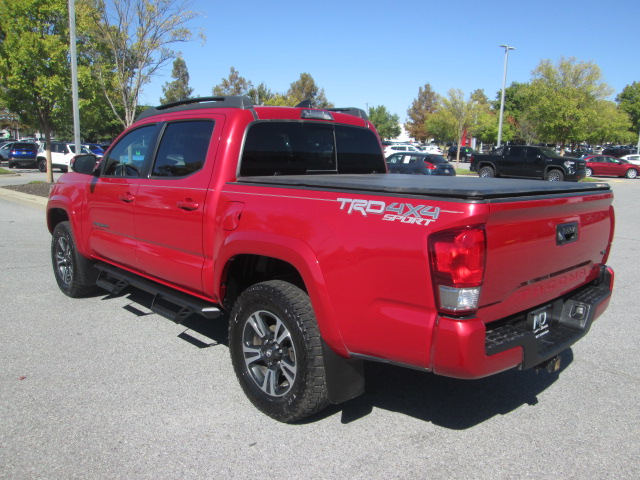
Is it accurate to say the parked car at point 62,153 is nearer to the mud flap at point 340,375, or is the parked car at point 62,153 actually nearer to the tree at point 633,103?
the mud flap at point 340,375

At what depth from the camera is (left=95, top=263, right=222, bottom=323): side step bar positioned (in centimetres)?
376

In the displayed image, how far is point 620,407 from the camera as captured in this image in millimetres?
3432

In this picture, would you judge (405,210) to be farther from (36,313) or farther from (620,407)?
(36,313)

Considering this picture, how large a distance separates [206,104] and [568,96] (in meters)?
32.6

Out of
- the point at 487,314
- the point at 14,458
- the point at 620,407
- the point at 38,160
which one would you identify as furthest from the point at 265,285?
the point at 38,160

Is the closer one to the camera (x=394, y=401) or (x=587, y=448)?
(x=587, y=448)

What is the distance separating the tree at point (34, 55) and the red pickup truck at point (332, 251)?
14161 mm

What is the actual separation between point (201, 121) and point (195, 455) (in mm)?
2340

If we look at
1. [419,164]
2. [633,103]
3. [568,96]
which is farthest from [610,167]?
[633,103]

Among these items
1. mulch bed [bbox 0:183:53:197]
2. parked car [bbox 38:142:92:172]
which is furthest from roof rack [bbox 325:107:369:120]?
parked car [bbox 38:142:92:172]

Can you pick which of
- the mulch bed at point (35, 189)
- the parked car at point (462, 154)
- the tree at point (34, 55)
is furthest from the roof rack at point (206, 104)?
the parked car at point (462, 154)

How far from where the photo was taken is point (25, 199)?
1488cm

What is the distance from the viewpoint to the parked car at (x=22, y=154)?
99.3ft

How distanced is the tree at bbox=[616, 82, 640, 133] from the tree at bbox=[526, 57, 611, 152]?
147 ft
